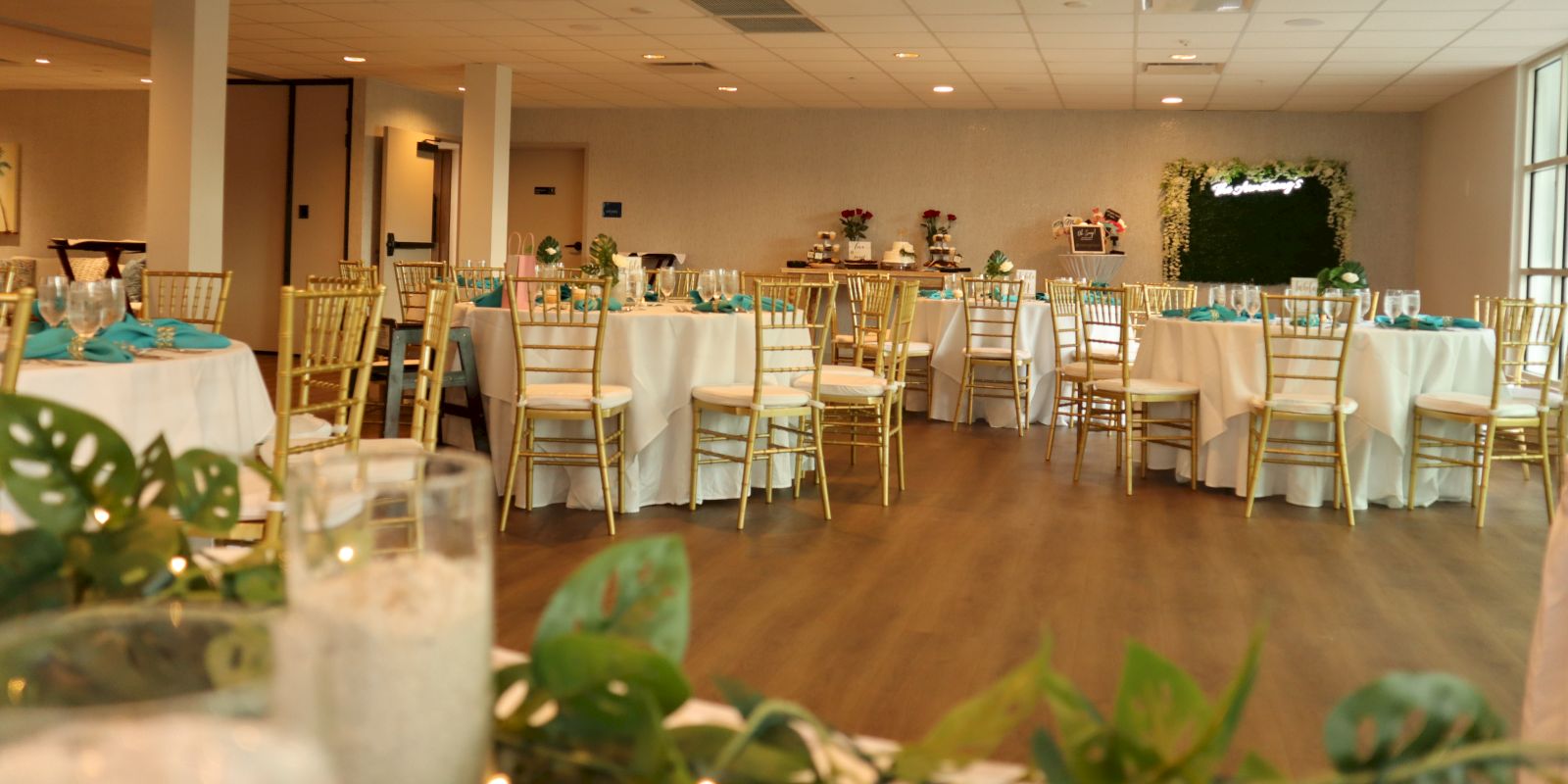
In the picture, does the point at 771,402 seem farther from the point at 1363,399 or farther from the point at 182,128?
the point at 182,128

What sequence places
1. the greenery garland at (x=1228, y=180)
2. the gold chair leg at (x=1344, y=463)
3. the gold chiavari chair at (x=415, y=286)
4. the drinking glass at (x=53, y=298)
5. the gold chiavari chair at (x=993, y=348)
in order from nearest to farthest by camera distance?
the drinking glass at (x=53, y=298) < the gold chair leg at (x=1344, y=463) < the gold chiavari chair at (x=415, y=286) < the gold chiavari chair at (x=993, y=348) < the greenery garland at (x=1228, y=180)

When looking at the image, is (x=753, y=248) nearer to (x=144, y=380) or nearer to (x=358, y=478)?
(x=144, y=380)

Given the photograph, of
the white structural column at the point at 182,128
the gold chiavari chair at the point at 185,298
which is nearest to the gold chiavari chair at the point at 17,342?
the gold chiavari chair at the point at 185,298

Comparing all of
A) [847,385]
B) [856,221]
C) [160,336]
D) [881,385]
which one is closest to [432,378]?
[160,336]

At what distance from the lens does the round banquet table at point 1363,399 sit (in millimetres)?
6188

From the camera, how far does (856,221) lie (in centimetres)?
1415

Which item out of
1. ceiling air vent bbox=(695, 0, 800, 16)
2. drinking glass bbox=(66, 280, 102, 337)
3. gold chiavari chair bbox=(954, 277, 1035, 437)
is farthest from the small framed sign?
drinking glass bbox=(66, 280, 102, 337)

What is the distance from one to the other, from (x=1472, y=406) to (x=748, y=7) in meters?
5.04

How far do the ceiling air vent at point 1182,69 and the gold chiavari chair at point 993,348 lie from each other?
8.37 ft

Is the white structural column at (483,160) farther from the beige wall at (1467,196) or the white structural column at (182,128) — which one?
the beige wall at (1467,196)

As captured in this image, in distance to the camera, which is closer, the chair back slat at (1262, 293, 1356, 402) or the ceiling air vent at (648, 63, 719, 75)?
the chair back slat at (1262, 293, 1356, 402)

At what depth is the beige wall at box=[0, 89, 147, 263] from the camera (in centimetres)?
1452

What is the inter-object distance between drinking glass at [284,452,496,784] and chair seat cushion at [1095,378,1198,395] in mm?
6278

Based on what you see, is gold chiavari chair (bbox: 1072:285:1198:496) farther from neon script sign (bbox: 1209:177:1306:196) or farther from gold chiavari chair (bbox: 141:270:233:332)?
neon script sign (bbox: 1209:177:1306:196)
